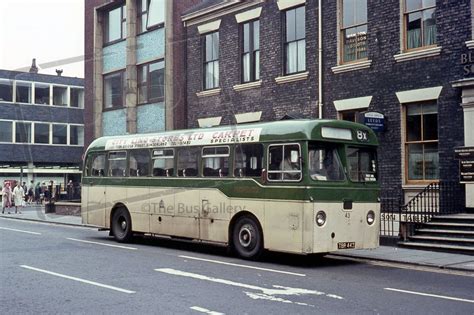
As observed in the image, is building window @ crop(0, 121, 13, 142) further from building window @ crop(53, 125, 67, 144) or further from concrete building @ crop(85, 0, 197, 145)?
concrete building @ crop(85, 0, 197, 145)

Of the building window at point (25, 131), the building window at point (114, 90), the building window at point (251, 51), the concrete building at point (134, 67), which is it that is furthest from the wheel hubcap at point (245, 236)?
the building window at point (114, 90)

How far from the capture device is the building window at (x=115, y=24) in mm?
30969

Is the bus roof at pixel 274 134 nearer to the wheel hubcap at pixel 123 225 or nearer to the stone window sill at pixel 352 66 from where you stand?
the wheel hubcap at pixel 123 225

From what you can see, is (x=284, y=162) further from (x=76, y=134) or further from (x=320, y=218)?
(x=76, y=134)

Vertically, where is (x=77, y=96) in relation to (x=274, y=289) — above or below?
above

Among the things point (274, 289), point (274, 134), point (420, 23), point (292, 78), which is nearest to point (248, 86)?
point (292, 78)

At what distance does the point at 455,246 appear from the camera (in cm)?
1510

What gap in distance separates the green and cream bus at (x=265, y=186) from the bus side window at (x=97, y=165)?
6.67 feet

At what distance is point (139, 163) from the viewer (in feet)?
57.7

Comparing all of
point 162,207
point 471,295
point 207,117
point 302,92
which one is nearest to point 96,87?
point 207,117

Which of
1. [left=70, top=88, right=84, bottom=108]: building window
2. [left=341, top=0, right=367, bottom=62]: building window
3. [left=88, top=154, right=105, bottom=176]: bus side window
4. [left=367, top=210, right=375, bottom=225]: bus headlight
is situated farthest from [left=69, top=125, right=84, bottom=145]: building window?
[left=367, top=210, right=375, bottom=225]: bus headlight

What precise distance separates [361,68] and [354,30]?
1.39 m

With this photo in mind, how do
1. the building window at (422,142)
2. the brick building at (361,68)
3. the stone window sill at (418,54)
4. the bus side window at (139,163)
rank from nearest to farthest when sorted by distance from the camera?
the bus side window at (139,163) < the brick building at (361,68) < the stone window sill at (418,54) < the building window at (422,142)

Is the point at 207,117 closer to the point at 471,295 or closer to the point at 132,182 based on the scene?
the point at 132,182
